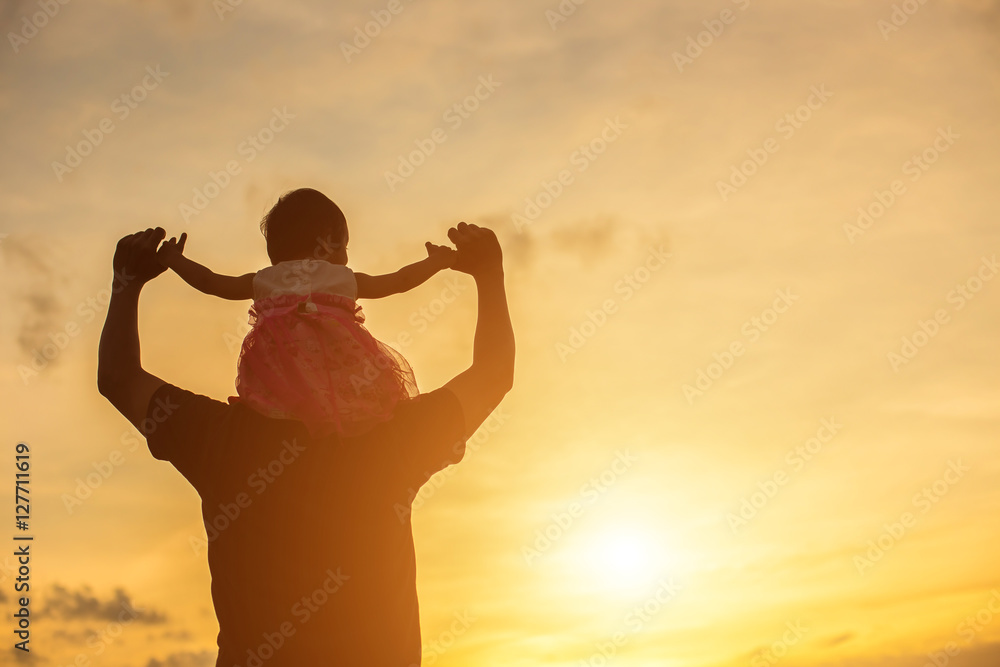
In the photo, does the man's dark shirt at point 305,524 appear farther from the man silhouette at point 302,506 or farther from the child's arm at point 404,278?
the child's arm at point 404,278

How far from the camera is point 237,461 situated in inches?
131

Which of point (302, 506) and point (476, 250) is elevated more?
point (476, 250)

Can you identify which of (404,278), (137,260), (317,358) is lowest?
(317,358)

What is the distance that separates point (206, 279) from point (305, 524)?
1588 millimetres

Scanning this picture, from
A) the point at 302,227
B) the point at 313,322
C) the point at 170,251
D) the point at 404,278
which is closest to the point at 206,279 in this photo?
the point at 170,251

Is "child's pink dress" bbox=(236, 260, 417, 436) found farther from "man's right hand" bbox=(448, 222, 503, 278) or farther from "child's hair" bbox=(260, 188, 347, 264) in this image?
"man's right hand" bbox=(448, 222, 503, 278)

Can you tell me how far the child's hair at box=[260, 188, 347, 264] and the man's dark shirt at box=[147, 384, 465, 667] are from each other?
891 millimetres

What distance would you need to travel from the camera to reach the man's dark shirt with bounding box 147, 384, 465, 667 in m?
3.14

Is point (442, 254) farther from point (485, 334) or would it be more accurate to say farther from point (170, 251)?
point (170, 251)

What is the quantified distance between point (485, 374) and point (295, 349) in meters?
0.76

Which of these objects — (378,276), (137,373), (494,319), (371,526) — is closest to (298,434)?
(371,526)

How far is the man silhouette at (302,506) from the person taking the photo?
3145mm

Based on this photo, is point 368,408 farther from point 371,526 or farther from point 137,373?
point 137,373

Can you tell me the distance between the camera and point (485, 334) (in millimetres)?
3850
